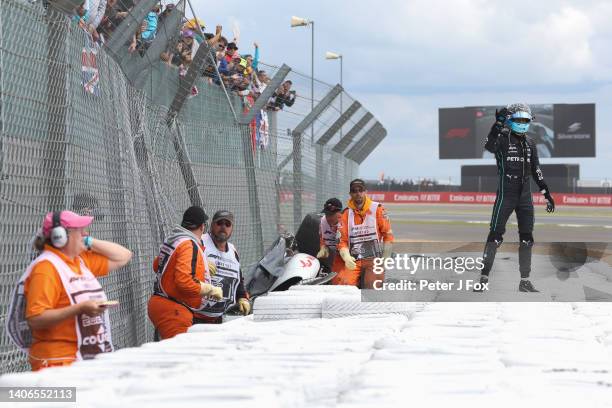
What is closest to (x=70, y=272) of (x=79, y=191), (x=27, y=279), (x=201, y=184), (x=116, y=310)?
(x=27, y=279)

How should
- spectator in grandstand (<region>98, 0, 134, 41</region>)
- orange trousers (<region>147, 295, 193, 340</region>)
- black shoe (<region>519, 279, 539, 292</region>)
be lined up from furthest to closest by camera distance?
black shoe (<region>519, 279, 539, 292</region>), spectator in grandstand (<region>98, 0, 134, 41</region>), orange trousers (<region>147, 295, 193, 340</region>)

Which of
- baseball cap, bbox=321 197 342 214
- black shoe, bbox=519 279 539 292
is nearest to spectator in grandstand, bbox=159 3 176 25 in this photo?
baseball cap, bbox=321 197 342 214

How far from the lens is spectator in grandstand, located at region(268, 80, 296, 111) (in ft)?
37.6

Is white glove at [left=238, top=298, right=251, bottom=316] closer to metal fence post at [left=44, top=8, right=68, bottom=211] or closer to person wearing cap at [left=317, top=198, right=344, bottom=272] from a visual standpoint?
metal fence post at [left=44, top=8, right=68, bottom=211]

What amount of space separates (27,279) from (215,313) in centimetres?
265

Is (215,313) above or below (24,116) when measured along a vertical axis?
below

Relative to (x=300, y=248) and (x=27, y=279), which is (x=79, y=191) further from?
(x=300, y=248)

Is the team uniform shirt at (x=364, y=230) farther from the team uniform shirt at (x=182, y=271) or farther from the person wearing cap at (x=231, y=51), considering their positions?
the person wearing cap at (x=231, y=51)

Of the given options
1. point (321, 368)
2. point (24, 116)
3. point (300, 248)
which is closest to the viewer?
point (321, 368)

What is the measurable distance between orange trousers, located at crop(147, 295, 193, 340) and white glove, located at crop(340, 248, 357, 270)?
9.77ft

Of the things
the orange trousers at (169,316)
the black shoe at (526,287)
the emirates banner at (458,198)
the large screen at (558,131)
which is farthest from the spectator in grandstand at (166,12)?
the large screen at (558,131)

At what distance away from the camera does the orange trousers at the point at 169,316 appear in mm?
6344

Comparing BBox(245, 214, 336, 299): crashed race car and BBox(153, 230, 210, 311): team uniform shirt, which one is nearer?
BBox(153, 230, 210, 311): team uniform shirt

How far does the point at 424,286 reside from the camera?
7.42 meters
